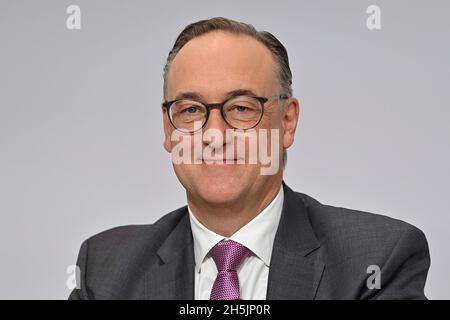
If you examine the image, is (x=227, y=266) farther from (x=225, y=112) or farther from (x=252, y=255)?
(x=225, y=112)

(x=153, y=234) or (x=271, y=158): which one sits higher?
(x=271, y=158)

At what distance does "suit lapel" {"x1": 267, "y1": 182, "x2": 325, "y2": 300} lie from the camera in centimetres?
215

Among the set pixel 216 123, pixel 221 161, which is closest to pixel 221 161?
pixel 221 161

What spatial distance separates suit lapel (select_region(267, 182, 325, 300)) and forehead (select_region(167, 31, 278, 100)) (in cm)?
43

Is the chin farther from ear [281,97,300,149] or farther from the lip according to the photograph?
ear [281,97,300,149]

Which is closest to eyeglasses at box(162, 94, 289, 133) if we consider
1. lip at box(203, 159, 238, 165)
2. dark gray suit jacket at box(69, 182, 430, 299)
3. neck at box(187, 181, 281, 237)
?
lip at box(203, 159, 238, 165)

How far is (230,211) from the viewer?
2.28 meters

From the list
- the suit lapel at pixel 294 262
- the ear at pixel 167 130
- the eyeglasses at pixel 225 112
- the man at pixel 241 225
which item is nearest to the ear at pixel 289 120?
the man at pixel 241 225

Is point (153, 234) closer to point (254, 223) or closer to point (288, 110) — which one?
point (254, 223)

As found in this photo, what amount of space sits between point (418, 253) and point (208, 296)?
25.2 inches

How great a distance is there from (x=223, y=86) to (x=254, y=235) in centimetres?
47

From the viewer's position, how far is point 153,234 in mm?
2432
